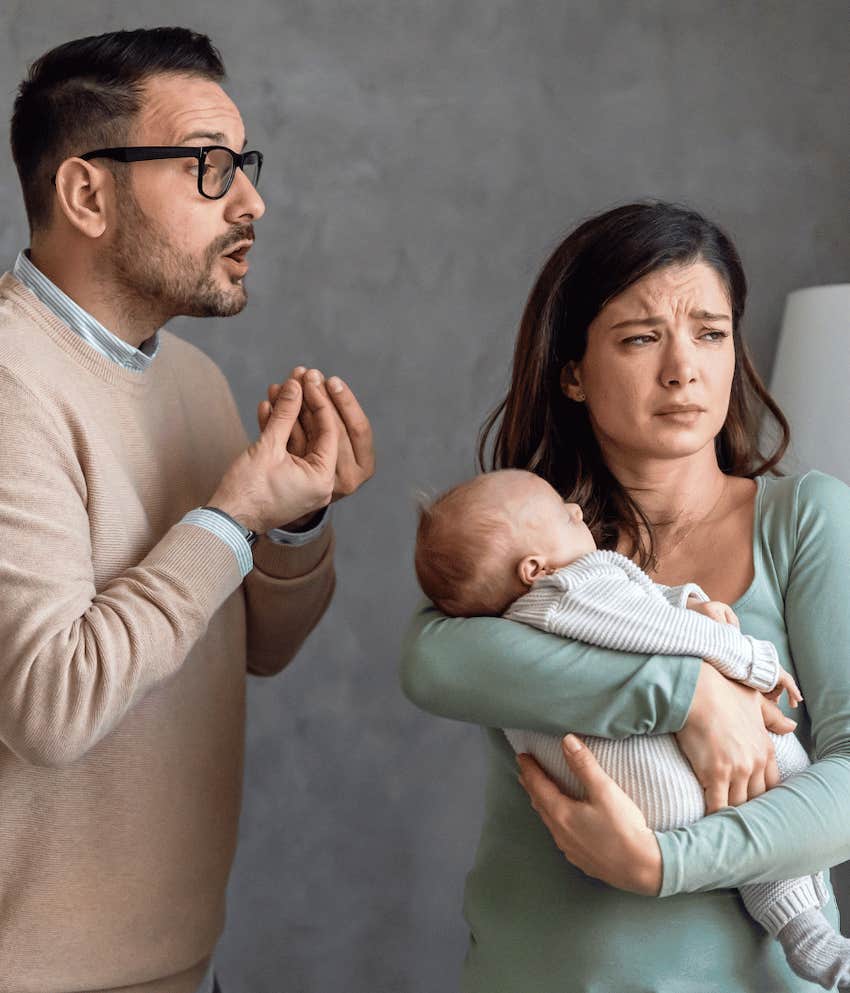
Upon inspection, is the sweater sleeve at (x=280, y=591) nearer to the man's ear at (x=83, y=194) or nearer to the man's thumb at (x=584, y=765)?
the man's ear at (x=83, y=194)

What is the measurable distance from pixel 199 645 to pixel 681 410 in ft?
2.43

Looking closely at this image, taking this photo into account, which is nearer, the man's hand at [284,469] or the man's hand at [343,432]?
the man's hand at [284,469]

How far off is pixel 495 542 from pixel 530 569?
0.05m

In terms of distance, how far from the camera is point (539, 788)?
1318 mm

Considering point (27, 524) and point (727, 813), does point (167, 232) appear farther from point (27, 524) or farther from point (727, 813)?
point (727, 813)

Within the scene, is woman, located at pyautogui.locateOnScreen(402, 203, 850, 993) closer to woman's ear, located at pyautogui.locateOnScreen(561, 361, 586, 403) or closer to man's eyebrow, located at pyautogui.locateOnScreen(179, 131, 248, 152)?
woman's ear, located at pyautogui.locateOnScreen(561, 361, 586, 403)

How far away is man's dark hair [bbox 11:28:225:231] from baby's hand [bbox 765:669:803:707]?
1097mm

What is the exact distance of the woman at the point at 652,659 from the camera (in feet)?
4.04

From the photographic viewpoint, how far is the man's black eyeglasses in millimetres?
1585

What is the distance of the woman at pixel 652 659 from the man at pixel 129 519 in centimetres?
30

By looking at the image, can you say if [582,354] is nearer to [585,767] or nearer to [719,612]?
[719,612]

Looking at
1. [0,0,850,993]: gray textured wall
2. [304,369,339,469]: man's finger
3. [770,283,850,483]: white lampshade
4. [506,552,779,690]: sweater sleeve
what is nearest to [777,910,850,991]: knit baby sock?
[506,552,779,690]: sweater sleeve

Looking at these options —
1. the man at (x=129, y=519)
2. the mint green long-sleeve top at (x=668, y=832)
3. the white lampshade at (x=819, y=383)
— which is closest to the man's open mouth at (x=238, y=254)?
the man at (x=129, y=519)

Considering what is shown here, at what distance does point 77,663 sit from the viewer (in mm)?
1335
